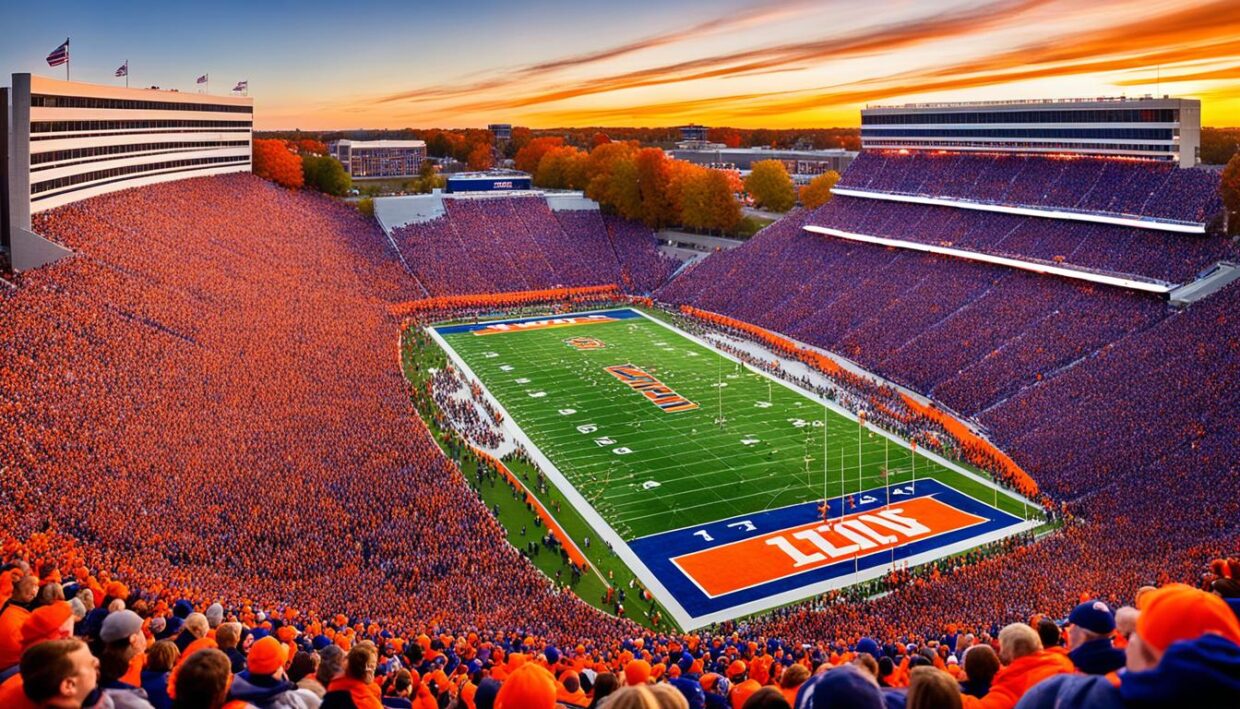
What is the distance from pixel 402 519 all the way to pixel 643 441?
11.9 m

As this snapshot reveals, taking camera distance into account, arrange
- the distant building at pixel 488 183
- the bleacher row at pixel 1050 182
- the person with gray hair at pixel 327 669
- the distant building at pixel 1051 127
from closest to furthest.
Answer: the person with gray hair at pixel 327 669, the bleacher row at pixel 1050 182, the distant building at pixel 1051 127, the distant building at pixel 488 183

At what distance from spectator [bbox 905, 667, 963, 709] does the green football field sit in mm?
21429

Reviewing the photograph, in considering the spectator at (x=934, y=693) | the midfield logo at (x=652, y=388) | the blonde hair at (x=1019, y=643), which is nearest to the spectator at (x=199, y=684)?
the spectator at (x=934, y=693)

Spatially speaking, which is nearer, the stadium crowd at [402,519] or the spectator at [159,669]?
the stadium crowd at [402,519]

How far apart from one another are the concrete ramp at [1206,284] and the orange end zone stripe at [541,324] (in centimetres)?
2955

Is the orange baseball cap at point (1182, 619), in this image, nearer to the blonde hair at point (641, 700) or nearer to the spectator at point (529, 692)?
the blonde hair at point (641, 700)

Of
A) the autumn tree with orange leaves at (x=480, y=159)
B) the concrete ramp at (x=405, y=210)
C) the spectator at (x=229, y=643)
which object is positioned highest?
the autumn tree with orange leaves at (x=480, y=159)

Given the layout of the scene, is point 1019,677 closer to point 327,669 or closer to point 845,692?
point 845,692

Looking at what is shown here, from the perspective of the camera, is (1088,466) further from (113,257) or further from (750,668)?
(113,257)

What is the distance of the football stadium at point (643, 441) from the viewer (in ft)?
22.1

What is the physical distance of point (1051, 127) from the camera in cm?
4622

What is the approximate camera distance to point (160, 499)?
19.9 meters

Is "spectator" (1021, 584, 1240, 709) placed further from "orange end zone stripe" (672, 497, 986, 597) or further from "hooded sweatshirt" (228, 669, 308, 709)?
"orange end zone stripe" (672, 497, 986, 597)

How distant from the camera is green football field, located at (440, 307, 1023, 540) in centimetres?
2670
